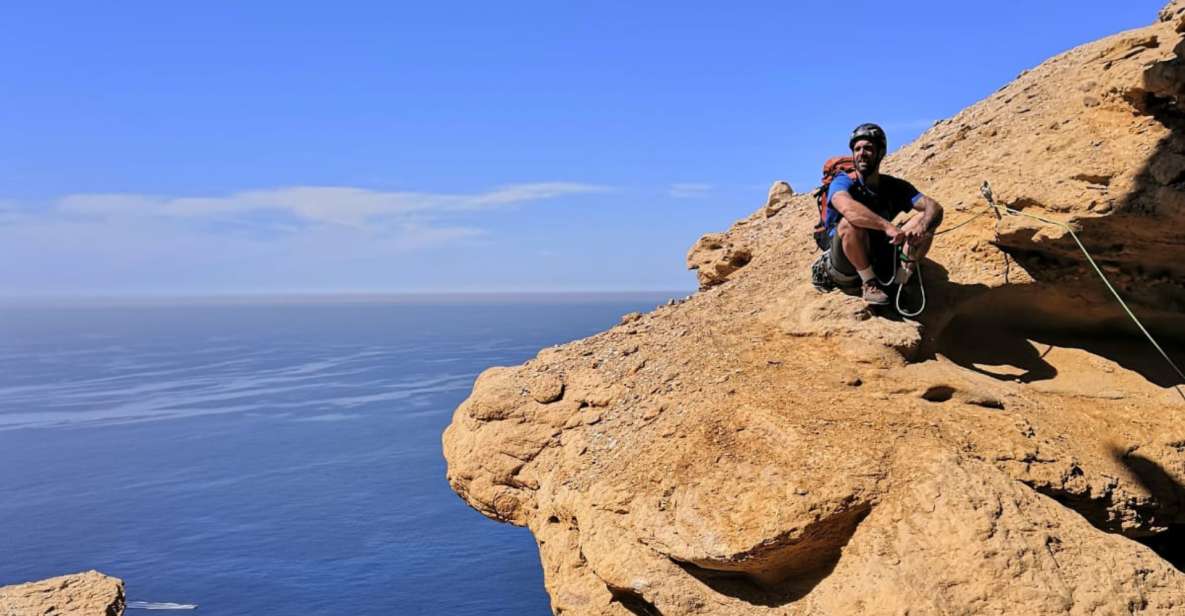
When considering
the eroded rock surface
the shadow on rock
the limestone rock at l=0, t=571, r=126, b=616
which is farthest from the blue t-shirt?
the limestone rock at l=0, t=571, r=126, b=616

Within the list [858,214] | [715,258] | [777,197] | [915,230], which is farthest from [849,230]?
[777,197]

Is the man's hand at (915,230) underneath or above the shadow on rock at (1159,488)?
above

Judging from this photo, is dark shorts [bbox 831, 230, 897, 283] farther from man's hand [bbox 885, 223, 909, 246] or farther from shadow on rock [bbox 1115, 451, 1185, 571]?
shadow on rock [bbox 1115, 451, 1185, 571]

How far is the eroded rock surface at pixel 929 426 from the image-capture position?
6605 millimetres

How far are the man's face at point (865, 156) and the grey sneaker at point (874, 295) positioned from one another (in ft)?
3.83

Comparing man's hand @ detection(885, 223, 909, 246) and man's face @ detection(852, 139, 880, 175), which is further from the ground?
man's face @ detection(852, 139, 880, 175)

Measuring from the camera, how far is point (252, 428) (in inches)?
3467

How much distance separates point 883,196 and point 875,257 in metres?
0.69

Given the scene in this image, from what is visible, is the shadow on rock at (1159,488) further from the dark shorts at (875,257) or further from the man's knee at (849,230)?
the man's knee at (849,230)

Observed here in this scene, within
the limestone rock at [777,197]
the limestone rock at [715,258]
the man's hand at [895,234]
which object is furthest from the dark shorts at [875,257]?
the limestone rock at [777,197]

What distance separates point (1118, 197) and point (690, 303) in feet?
17.8

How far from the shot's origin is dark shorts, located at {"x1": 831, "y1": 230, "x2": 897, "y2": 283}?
8461mm

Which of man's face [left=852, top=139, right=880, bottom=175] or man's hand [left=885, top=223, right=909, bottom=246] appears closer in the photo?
man's hand [left=885, top=223, right=909, bottom=246]

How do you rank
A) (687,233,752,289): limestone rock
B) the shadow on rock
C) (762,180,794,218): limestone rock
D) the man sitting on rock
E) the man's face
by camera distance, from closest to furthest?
the shadow on rock
the man sitting on rock
the man's face
(687,233,752,289): limestone rock
(762,180,794,218): limestone rock
